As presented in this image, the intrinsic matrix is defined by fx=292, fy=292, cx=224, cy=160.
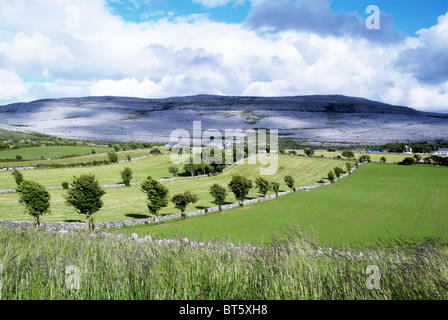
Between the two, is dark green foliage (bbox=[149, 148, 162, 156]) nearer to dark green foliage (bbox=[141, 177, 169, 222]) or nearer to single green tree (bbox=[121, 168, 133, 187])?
single green tree (bbox=[121, 168, 133, 187])

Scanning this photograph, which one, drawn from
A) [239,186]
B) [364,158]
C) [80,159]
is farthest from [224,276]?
[80,159]

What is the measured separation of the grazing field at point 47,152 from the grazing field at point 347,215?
256 ft

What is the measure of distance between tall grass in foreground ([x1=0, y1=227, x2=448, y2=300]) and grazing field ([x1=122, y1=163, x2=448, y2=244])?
71.4 feet

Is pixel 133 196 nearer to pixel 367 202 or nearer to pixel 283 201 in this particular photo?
pixel 283 201

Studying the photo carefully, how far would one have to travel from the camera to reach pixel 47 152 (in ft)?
341

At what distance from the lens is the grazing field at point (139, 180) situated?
48375mm

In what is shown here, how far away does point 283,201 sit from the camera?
56.1 meters

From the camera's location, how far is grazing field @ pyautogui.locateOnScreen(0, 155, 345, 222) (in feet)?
159
